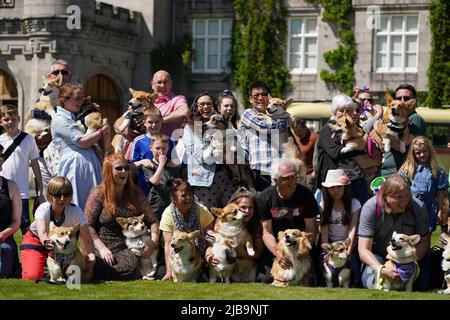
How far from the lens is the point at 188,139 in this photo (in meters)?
9.96

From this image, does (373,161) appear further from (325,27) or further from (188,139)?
(325,27)

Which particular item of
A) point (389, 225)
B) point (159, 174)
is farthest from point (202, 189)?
point (389, 225)

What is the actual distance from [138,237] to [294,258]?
1.65 m

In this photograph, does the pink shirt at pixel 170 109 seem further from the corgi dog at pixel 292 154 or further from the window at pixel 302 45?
the window at pixel 302 45

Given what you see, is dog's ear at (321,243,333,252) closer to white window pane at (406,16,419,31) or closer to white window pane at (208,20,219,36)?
white window pane at (406,16,419,31)

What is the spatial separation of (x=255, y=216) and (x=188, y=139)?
124 cm

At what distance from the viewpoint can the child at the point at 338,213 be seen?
9.20m

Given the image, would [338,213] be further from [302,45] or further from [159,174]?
[302,45]

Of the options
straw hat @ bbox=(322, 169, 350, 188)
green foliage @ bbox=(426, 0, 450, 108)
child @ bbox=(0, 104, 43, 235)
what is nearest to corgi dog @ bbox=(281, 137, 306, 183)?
straw hat @ bbox=(322, 169, 350, 188)

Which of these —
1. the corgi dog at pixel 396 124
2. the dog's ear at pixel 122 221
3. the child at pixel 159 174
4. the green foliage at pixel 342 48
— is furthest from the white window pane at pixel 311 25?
the dog's ear at pixel 122 221

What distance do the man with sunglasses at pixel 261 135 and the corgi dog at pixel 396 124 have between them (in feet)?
3.53

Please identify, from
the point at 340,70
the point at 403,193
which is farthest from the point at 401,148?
the point at 340,70

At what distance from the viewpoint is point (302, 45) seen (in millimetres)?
28125

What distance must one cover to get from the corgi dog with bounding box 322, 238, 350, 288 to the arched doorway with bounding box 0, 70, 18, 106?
19323 mm
